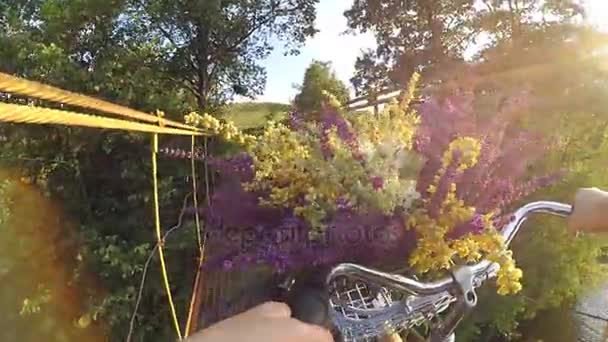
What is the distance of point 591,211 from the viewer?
70 centimetres

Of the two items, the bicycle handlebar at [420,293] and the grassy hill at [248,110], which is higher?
the grassy hill at [248,110]

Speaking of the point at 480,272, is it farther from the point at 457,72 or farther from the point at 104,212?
the point at 457,72

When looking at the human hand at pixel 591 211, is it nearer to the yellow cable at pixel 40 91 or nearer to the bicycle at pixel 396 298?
Answer: the bicycle at pixel 396 298

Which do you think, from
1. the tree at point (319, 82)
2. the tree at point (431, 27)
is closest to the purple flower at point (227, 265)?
the tree at point (319, 82)

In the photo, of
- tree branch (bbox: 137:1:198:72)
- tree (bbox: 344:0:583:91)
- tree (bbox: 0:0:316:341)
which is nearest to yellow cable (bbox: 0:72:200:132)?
tree (bbox: 0:0:316:341)

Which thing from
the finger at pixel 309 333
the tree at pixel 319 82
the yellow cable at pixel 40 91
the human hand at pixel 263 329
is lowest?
the finger at pixel 309 333

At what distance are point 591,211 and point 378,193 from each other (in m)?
0.21

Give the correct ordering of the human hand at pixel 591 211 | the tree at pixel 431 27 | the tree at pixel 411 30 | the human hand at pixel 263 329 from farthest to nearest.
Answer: the tree at pixel 411 30 → the tree at pixel 431 27 → the human hand at pixel 591 211 → the human hand at pixel 263 329

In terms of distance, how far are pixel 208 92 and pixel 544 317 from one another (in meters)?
2.36

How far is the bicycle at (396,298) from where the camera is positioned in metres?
0.71

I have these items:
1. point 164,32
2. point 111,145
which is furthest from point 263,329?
point 164,32

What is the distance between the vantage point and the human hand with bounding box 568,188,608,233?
692 mm

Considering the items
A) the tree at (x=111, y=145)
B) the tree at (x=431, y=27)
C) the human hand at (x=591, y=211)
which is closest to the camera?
the human hand at (x=591, y=211)

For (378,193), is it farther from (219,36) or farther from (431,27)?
(431,27)
